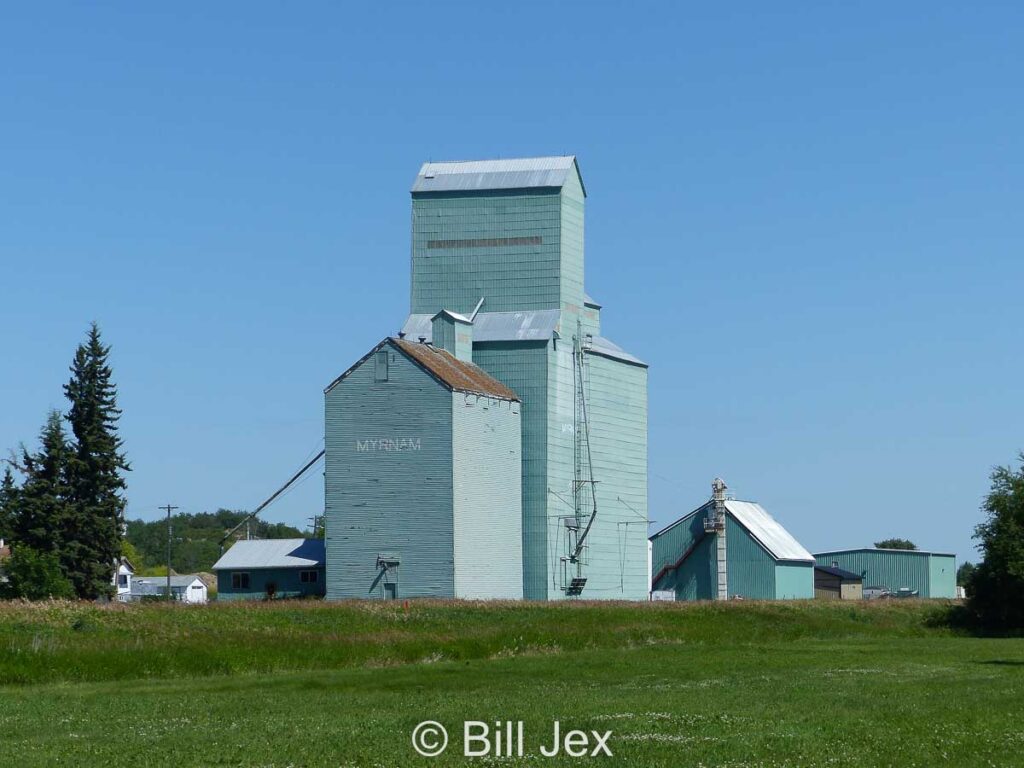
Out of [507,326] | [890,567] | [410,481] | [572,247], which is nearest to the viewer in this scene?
[410,481]

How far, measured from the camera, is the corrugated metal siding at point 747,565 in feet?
325

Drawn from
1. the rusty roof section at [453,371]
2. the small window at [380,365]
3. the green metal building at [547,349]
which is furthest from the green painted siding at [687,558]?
the small window at [380,365]

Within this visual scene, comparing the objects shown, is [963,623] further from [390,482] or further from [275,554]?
[275,554]

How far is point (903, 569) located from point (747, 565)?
25.2 metres

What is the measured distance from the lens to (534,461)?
83125mm

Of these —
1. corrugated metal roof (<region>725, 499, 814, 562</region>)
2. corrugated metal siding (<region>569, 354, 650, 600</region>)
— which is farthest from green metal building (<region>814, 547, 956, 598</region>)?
corrugated metal siding (<region>569, 354, 650, 600</region>)

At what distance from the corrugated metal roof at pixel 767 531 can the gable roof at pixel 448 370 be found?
24560 millimetres

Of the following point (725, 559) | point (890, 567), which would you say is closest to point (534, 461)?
point (725, 559)

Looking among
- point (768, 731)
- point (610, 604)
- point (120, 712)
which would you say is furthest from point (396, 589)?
point (768, 731)

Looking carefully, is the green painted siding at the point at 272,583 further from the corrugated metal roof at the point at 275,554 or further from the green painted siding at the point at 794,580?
the green painted siding at the point at 794,580

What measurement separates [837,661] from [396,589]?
29.8 m

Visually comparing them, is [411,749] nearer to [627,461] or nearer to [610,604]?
[610,604]

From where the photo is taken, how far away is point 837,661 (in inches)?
1908

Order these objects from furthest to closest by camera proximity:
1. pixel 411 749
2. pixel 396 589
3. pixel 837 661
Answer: pixel 396 589 → pixel 837 661 → pixel 411 749
